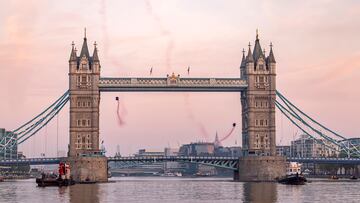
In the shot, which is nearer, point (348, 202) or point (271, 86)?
point (348, 202)

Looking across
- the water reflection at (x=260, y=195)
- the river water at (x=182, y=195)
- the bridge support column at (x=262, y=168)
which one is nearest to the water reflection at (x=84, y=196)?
the river water at (x=182, y=195)

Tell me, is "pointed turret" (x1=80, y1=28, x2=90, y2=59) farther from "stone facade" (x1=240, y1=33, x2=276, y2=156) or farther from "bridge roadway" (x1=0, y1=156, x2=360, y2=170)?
"stone facade" (x1=240, y1=33, x2=276, y2=156)

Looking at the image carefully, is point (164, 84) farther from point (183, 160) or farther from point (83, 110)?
point (83, 110)

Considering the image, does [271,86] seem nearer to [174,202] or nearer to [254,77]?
[254,77]

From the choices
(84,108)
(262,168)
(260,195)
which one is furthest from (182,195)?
(84,108)

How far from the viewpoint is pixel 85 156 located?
571ft

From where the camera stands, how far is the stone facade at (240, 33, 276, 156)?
181 m

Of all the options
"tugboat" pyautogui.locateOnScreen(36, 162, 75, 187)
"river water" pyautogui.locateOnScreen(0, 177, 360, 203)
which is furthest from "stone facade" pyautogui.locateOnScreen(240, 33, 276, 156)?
"river water" pyautogui.locateOnScreen(0, 177, 360, 203)

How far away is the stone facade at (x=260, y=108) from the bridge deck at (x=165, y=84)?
20.2 ft

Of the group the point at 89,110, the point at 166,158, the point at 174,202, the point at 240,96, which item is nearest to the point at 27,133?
the point at 89,110

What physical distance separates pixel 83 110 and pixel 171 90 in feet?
64.9

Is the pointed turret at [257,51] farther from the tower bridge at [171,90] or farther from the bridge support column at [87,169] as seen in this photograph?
the bridge support column at [87,169]

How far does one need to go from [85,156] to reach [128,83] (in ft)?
59.7

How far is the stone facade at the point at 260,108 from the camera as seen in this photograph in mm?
180750
